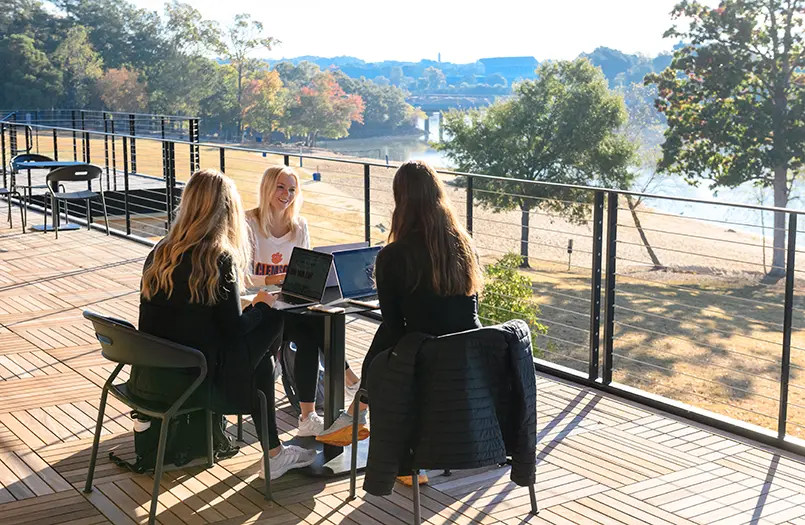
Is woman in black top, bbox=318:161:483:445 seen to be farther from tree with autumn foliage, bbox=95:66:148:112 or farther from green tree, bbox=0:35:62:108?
tree with autumn foliage, bbox=95:66:148:112

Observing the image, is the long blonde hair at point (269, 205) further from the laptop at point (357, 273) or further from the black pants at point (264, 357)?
the black pants at point (264, 357)

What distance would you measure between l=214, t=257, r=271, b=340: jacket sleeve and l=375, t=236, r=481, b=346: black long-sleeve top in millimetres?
462

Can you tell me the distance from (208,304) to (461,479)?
3.26ft

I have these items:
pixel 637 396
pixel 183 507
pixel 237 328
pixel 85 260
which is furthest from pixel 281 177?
pixel 85 260

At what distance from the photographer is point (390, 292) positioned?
101 inches

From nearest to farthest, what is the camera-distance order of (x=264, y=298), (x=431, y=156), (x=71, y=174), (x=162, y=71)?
(x=264, y=298), (x=71, y=174), (x=162, y=71), (x=431, y=156)

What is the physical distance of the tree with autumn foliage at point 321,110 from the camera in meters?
66.1

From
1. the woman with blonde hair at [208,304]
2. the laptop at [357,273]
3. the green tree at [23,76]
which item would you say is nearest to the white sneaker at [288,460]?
the woman with blonde hair at [208,304]

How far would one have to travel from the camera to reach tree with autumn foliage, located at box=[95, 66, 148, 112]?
166 feet

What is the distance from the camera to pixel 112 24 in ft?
186

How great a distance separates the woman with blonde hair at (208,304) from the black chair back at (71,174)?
15.0ft

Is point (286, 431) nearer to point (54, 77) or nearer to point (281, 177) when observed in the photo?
point (281, 177)

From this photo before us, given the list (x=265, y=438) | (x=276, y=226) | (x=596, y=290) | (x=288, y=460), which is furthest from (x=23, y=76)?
(x=265, y=438)

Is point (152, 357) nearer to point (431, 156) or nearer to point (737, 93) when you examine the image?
point (737, 93)
